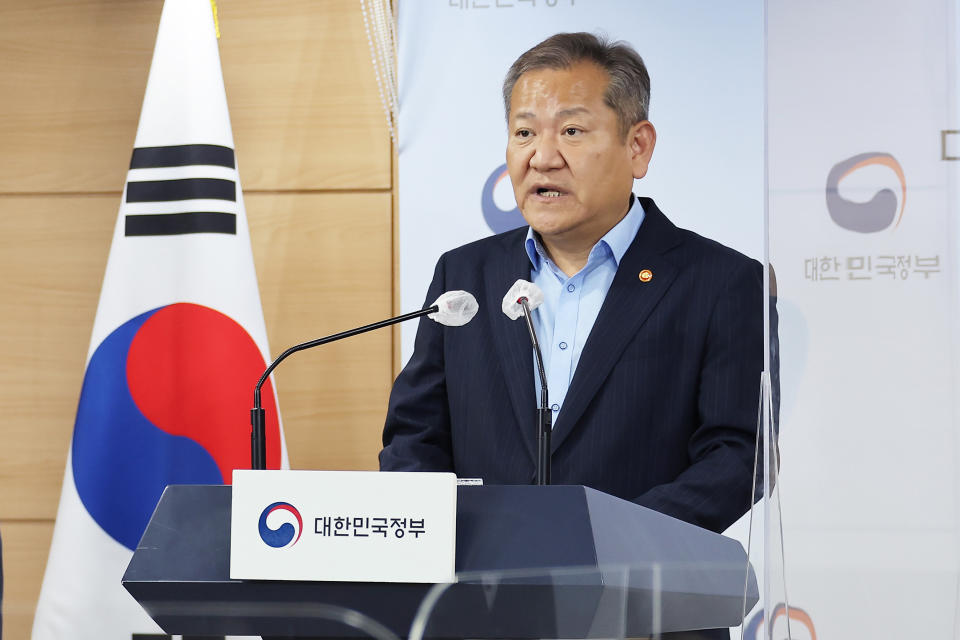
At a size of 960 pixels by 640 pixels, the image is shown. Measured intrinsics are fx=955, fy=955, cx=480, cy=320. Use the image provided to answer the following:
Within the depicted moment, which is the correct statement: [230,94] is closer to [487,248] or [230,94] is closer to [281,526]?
[487,248]

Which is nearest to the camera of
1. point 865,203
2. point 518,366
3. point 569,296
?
point 865,203

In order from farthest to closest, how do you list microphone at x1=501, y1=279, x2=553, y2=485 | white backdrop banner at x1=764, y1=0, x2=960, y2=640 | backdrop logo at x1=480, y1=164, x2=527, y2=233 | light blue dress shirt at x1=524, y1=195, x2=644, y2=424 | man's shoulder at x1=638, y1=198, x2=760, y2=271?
backdrop logo at x1=480, y1=164, x2=527, y2=233
man's shoulder at x1=638, y1=198, x2=760, y2=271
light blue dress shirt at x1=524, y1=195, x2=644, y2=424
microphone at x1=501, y1=279, x2=553, y2=485
white backdrop banner at x1=764, y1=0, x2=960, y2=640

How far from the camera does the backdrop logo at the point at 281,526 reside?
103 cm

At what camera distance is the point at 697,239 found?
92.6 inches

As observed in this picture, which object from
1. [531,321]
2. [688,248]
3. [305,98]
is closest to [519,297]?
[531,321]

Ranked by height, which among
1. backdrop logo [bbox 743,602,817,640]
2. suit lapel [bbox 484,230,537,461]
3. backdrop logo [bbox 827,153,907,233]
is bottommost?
backdrop logo [bbox 743,602,817,640]

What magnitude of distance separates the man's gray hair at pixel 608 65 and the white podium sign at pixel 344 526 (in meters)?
1.62

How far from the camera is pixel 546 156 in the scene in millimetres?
2373

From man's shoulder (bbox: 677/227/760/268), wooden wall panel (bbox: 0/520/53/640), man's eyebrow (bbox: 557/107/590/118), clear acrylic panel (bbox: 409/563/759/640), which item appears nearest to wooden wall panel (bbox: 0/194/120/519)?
wooden wall panel (bbox: 0/520/53/640)

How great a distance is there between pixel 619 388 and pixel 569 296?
11.7 inches

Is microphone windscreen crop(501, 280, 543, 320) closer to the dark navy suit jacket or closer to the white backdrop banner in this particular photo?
the white backdrop banner

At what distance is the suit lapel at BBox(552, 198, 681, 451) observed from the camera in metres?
1.99

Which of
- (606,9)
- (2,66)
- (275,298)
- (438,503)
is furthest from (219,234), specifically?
(438,503)

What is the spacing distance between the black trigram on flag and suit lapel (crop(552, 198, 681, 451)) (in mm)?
1006
